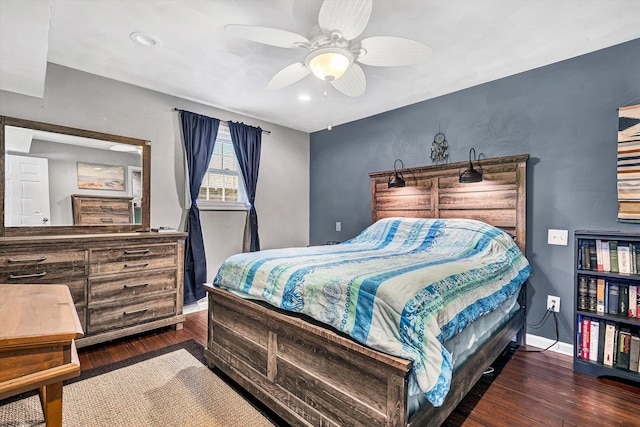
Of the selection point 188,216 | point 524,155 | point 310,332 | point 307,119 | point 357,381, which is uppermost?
point 307,119

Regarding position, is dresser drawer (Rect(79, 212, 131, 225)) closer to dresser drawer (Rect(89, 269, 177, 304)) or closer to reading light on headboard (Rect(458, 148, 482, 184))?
dresser drawer (Rect(89, 269, 177, 304))

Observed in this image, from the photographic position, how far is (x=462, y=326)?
157cm

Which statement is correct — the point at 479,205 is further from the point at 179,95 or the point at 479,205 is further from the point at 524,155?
the point at 179,95

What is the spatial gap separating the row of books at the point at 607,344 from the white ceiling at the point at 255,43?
2.12 metres

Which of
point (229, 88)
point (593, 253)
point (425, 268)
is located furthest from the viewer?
point (229, 88)

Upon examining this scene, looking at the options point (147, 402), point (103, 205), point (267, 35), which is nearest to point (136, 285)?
point (103, 205)

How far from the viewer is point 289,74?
2.30 metres

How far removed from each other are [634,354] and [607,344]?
5.4 inches

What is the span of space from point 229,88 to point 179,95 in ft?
2.14

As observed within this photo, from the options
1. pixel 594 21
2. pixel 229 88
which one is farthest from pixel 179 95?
pixel 594 21

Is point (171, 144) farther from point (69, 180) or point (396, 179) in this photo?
point (396, 179)

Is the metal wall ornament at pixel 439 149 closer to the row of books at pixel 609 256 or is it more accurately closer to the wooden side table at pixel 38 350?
the row of books at pixel 609 256

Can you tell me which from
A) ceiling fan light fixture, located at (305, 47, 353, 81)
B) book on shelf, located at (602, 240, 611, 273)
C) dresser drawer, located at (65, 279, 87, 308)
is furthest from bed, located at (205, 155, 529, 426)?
ceiling fan light fixture, located at (305, 47, 353, 81)

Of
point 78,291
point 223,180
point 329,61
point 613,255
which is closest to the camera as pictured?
point 329,61
